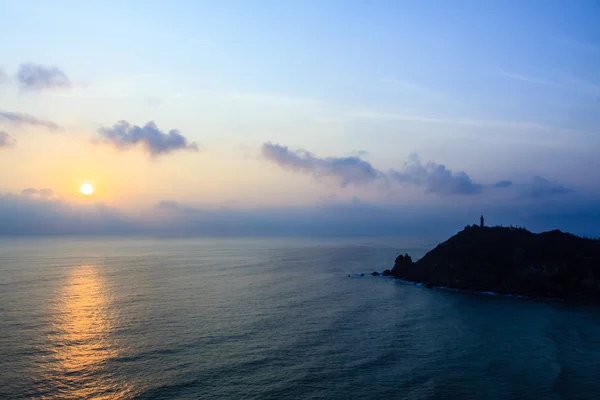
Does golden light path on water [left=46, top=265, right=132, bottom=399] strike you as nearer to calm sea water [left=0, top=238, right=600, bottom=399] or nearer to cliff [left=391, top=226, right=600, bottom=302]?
calm sea water [left=0, top=238, right=600, bottom=399]

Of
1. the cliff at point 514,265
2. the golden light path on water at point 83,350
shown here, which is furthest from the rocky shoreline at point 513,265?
the golden light path on water at point 83,350

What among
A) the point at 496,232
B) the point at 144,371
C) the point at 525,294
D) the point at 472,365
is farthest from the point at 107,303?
the point at 496,232

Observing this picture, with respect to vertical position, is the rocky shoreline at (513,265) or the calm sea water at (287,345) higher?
the rocky shoreline at (513,265)

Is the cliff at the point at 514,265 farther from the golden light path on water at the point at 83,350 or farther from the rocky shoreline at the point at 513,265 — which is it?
the golden light path on water at the point at 83,350

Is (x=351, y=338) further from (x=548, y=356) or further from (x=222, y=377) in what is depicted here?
(x=548, y=356)

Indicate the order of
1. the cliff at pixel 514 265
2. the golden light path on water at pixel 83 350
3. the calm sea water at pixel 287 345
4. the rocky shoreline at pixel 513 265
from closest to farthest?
the golden light path on water at pixel 83 350
the calm sea water at pixel 287 345
the rocky shoreline at pixel 513 265
the cliff at pixel 514 265

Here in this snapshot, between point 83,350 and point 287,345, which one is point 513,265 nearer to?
point 287,345
